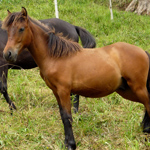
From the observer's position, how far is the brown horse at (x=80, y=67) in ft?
10.1

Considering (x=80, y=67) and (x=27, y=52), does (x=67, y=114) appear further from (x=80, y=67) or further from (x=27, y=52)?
(x=27, y=52)

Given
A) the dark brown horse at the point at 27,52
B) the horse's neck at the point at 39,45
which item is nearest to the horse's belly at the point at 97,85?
the horse's neck at the point at 39,45

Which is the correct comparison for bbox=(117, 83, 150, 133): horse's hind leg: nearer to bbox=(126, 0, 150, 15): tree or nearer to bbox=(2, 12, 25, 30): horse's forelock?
bbox=(2, 12, 25, 30): horse's forelock

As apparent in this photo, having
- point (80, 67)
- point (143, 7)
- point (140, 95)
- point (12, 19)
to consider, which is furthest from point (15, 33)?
point (143, 7)

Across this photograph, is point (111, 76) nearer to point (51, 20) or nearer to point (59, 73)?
point (59, 73)

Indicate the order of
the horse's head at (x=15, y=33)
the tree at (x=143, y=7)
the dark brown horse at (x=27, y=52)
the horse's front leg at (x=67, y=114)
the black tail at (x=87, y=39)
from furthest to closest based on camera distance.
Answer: the tree at (x=143, y=7), the black tail at (x=87, y=39), the dark brown horse at (x=27, y=52), the horse's front leg at (x=67, y=114), the horse's head at (x=15, y=33)

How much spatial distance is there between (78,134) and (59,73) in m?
1.04

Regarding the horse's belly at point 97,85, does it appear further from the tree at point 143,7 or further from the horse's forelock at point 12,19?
the tree at point 143,7

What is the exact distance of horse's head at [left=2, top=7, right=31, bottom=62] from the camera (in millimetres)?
2865

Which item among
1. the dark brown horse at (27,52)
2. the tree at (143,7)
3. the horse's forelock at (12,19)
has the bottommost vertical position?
the tree at (143,7)

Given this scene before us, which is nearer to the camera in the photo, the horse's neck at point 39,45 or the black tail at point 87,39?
the horse's neck at point 39,45

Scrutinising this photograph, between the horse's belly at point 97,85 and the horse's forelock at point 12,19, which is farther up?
the horse's forelock at point 12,19

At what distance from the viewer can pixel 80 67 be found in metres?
3.12

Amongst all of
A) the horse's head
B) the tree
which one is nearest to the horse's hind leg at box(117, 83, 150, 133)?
the horse's head
